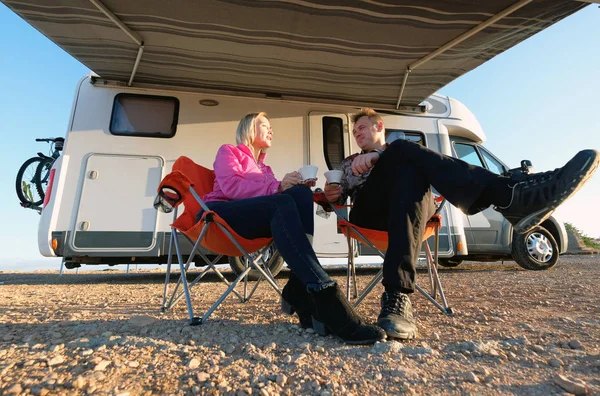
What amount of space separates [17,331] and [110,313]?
1.58 feet

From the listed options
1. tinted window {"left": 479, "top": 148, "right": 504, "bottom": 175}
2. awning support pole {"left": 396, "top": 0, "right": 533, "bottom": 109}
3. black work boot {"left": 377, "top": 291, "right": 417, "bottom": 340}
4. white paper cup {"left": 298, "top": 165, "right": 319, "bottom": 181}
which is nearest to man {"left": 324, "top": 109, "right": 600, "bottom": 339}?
black work boot {"left": 377, "top": 291, "right": 417, "bottom": 340}

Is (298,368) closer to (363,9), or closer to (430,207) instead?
(430,207)

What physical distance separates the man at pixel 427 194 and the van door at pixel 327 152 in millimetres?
2119

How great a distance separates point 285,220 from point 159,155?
259cm

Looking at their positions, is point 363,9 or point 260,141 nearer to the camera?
point 260,141

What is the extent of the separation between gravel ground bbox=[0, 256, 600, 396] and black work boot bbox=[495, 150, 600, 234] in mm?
462

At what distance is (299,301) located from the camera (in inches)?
65.4

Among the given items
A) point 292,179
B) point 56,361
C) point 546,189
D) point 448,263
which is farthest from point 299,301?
point 448,263

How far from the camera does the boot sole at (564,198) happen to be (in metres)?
1.44

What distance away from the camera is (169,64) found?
3.45 meters

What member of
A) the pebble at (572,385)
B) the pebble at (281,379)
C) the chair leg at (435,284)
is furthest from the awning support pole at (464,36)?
the pebble at (281,379)

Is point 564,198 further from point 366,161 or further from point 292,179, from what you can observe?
point 292,179

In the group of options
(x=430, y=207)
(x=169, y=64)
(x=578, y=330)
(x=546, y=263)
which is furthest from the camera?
(x=546, y=263)

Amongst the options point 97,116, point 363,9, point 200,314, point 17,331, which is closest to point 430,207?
point 200,314
